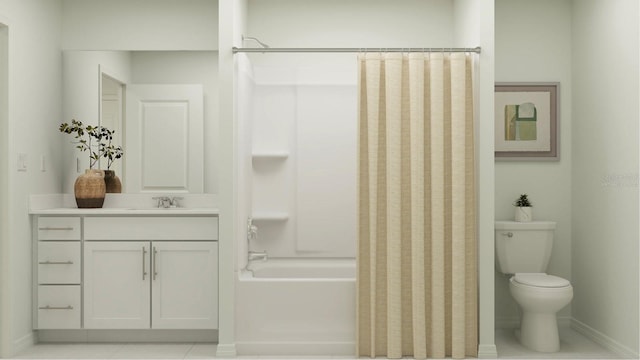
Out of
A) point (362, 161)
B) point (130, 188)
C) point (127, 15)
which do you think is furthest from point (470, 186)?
point (127, 15)

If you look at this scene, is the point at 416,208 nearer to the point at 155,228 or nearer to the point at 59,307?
the point at 155,228

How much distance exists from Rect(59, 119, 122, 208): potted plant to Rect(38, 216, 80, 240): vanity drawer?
0.87 feet

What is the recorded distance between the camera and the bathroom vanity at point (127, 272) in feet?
11.7

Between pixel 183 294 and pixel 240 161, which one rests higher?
pixel 240 161

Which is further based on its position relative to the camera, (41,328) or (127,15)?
(127,15)

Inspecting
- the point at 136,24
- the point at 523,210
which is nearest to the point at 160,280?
the point at 136,24

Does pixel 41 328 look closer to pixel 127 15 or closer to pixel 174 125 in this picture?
pixel 174 125

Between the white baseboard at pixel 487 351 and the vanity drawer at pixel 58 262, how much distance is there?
2508 millimetres

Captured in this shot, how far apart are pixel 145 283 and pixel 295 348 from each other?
3.40ft

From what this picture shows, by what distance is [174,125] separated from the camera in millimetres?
4012

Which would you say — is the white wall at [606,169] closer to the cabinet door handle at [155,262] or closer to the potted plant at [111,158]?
the cabinet door handle at [155,262]

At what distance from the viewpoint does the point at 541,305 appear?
3.44 metres

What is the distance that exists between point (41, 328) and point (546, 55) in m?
3.92

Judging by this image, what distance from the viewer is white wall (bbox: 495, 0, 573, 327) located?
4.13 metres
